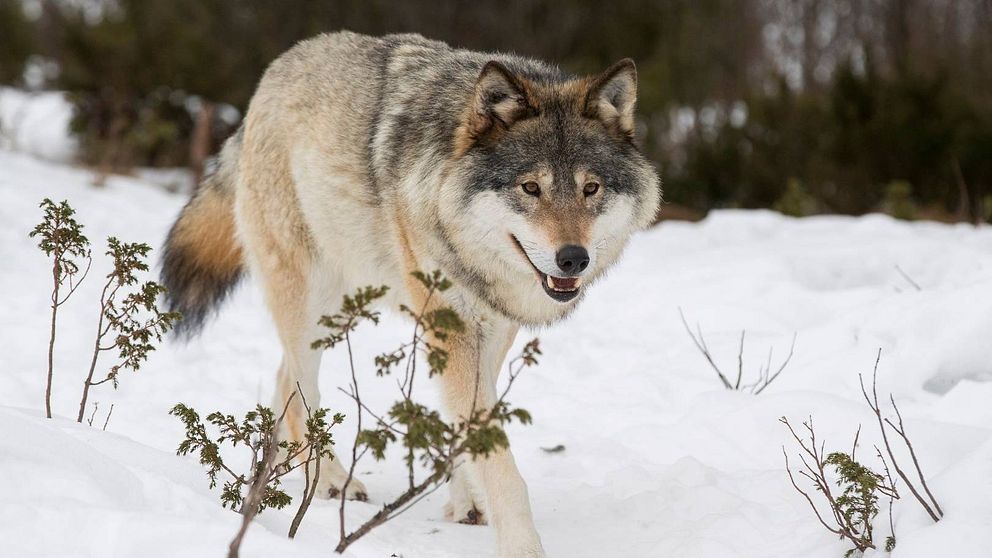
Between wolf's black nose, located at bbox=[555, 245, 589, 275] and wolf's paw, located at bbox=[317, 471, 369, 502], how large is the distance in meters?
1.32

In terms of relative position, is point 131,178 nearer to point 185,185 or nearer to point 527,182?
point 185,185

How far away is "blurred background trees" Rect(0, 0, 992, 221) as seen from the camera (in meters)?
8.35

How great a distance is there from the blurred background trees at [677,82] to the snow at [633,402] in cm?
165

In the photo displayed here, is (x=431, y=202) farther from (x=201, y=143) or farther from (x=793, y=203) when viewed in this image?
(x=201, y=143)

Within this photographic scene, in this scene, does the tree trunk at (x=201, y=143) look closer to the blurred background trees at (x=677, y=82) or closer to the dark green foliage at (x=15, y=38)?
the blurred background trees at (x=677, y=82)

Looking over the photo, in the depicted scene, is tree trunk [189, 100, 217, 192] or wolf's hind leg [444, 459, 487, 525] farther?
tree trunk [189, 100, 217, 192]

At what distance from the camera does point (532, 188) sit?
299cm

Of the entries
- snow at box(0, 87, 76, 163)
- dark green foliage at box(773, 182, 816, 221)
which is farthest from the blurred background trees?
A: snow at box(0, 87, 76, 163)

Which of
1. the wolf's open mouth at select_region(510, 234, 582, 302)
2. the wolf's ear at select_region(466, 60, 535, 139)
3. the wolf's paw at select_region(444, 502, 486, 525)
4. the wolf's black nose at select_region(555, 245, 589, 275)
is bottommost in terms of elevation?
the wolf's paw at select_region(444, 502, 486, 525)

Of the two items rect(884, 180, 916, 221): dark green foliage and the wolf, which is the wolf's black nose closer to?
the wolf

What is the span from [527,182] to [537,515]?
121 centimetres

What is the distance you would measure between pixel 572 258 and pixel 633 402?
5.90 feet

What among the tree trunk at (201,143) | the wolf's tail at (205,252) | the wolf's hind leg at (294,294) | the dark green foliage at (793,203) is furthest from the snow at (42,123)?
the dark green foliage at (793,203)

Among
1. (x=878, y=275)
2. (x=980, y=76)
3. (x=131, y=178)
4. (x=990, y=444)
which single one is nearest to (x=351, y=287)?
(x=990, y=444)
